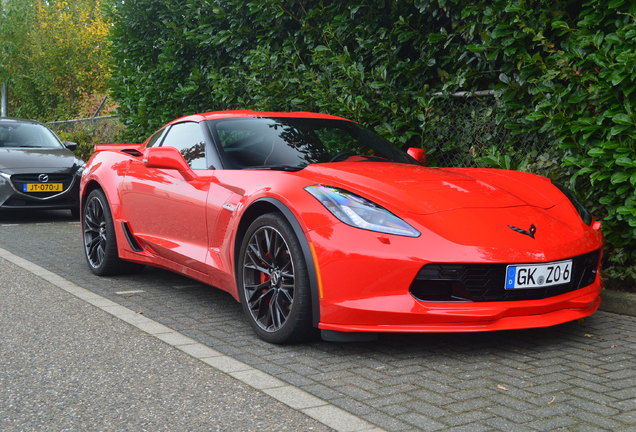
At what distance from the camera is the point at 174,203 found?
5.65 m

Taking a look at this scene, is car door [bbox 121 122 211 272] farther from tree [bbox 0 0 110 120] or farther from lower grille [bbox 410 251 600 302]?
tree [bbox 0 0 110 120]

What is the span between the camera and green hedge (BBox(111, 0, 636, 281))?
5.58 m

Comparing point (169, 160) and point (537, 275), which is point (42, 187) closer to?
point (169, 160)

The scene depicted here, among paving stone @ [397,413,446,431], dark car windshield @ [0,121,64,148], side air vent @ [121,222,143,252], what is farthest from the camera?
dark car windshield @ [0,121,64,148]

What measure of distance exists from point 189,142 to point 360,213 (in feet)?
6.78

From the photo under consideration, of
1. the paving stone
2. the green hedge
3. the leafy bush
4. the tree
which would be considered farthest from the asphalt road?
the tree

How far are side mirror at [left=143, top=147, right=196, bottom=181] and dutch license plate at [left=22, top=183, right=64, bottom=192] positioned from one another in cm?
608

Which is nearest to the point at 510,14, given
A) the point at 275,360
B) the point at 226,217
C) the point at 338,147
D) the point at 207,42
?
the point at 338,147

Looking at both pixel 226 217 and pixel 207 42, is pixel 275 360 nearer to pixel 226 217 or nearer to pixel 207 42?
pixel 226 217

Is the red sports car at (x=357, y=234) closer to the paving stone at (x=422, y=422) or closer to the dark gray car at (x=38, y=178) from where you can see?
the paving stone at (x=422, y=422)

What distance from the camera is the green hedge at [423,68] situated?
558cm

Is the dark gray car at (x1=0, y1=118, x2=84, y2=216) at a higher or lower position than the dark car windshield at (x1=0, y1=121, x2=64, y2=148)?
lower

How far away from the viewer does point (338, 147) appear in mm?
5531

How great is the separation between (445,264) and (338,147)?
1717mm
